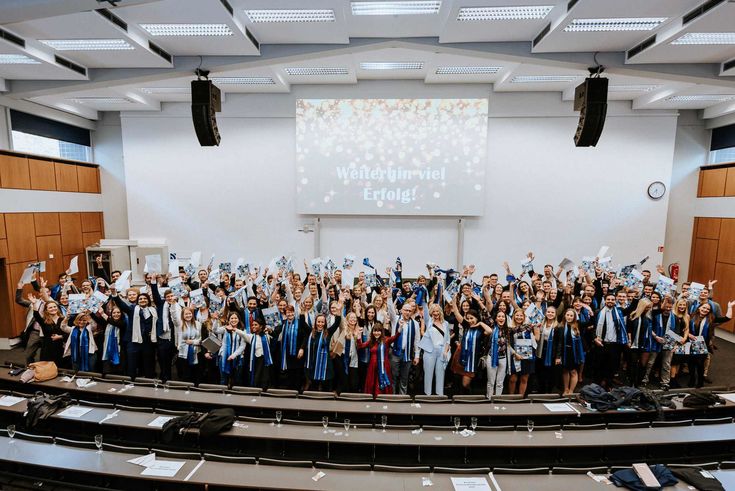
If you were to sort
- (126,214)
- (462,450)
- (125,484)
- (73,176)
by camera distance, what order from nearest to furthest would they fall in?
(125,484), (462,450), (73,176), (126,214)

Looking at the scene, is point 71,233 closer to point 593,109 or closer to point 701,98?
point 593,109

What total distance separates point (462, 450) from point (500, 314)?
1.92 meters

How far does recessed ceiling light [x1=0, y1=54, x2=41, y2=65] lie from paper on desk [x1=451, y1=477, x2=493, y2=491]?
8537 millimetres

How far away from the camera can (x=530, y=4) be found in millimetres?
4738

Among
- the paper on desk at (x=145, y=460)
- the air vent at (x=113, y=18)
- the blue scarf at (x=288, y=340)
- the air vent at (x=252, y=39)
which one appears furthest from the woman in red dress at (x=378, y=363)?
the air vent at (x=113, y=18)

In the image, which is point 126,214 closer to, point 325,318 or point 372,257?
point 372,257

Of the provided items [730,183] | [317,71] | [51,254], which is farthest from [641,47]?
[51,254]

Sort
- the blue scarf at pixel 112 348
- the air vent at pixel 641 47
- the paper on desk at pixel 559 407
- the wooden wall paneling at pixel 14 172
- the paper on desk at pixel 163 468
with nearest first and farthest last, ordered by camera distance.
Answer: the paper on desk at pixel 163 468
the paper on desk at pixel 559 407
the air vent at pixel 641 47
the blue scarf at pixel 112 348
the wooden wall paneling at pixel 14 172

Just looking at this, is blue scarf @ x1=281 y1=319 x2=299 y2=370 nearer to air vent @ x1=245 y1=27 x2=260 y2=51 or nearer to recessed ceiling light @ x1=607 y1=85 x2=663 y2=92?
air vent @ x1=245 y1=27 x2=260 y2=51

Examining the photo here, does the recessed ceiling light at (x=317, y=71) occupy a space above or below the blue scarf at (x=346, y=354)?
above

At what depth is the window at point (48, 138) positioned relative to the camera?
8383 millimetres

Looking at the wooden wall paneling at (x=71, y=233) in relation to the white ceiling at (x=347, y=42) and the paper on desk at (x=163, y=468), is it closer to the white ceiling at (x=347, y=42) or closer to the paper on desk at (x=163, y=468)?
the white ceiling at (x=347, y=42)

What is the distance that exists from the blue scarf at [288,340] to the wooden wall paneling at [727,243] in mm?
10449

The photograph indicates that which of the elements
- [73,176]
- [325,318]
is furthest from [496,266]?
[73,176]
